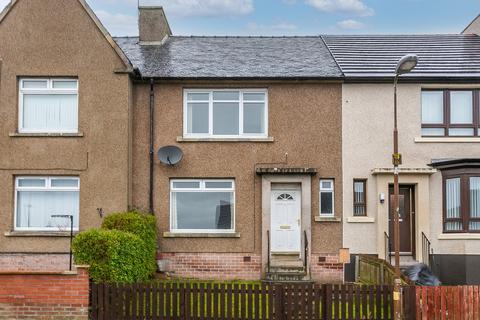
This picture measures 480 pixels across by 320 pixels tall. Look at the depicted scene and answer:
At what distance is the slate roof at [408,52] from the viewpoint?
19.3 metres

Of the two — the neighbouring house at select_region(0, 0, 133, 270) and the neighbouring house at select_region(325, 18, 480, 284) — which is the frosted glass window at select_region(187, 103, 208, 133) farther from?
the neighbouring house at select_region(325, 18, 480, 284)

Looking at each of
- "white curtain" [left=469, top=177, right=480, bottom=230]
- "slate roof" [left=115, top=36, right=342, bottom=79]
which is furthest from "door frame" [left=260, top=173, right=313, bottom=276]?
"white curtain" [left=469, top=177, right=480, bottom=230]

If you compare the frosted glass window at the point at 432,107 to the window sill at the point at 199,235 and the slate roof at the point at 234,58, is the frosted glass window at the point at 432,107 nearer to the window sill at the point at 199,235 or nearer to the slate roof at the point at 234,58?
the slate roof at the point at 234,58

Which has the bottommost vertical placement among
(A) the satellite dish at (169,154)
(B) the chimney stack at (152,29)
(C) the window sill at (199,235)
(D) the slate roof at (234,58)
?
(C) the window sill at (199,235)

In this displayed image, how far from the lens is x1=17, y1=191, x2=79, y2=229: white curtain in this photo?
1856cm

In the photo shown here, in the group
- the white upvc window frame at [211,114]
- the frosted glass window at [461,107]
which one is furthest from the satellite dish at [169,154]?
the frosted glass window at [461,107]

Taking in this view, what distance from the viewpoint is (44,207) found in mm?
18672

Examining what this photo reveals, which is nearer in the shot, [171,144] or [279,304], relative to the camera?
[279,304]

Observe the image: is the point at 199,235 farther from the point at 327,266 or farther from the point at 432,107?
the point at 432,107

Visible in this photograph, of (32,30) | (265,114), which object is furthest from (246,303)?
(32,30)

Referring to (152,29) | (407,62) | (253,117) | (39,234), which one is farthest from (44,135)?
(407,62)

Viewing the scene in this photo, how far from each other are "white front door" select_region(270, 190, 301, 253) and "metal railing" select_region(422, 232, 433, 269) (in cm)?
365

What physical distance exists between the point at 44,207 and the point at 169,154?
395 centimetres

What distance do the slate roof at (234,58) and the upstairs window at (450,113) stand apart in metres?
2.95
